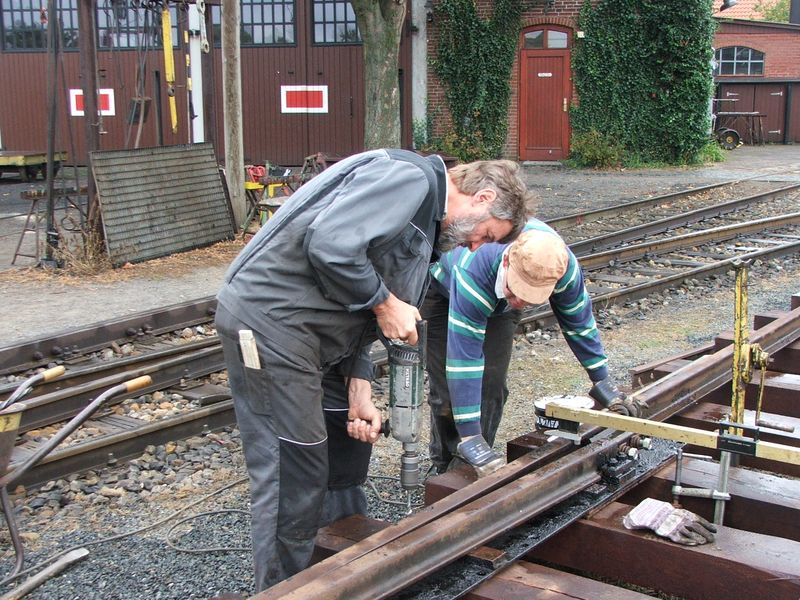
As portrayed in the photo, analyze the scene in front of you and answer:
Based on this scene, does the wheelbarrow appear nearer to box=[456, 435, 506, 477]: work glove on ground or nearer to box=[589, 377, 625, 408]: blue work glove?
box=[456, 435, 506, 477]: work glove on ground

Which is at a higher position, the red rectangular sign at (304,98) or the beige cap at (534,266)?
the red rectangular sign at (304,98)

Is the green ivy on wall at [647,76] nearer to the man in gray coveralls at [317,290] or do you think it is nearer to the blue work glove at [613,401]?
the blue work glove at [613,401]

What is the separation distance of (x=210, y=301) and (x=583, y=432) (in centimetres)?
592

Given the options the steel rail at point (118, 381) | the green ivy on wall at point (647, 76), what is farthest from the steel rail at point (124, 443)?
the green ivy on wall at point (647, 76)

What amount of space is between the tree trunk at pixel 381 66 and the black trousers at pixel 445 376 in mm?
14316

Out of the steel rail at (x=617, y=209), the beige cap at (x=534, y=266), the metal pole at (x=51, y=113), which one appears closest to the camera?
the beige cap at (x=534, y=266)

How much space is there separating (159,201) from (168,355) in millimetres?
5674

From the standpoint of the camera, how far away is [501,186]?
10.4 feet

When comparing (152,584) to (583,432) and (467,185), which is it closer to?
(583,432)

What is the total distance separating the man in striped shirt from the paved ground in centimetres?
157

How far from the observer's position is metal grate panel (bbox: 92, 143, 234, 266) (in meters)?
11.7

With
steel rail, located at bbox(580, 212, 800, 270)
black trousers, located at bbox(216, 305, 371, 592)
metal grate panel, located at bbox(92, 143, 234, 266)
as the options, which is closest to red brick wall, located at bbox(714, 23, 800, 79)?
steel rail, located at bbox(580, 212, 800, 270)

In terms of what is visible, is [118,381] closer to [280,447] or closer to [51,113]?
[280,447]

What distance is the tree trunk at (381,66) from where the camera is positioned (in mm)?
18500
